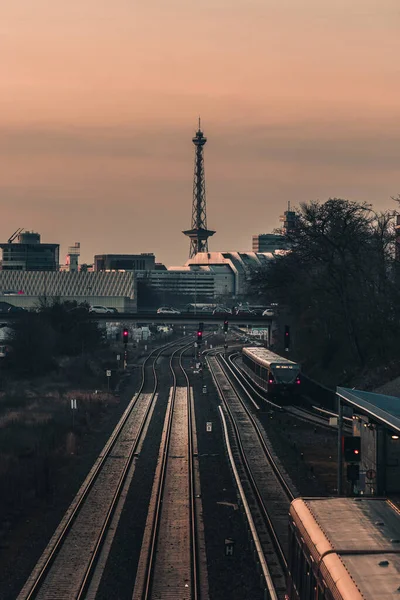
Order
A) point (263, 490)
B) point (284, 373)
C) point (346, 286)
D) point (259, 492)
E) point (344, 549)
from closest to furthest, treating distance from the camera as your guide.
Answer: point (344, 549)
point (259, 492)
point (263, 490)
point (284, 373)
point (346, 286)

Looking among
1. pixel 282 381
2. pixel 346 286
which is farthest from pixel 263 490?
pixel 346 286

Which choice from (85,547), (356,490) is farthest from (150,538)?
(356,490)

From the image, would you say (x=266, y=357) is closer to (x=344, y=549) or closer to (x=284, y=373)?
(x=284, y=373)

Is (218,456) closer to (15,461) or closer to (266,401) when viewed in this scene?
(15,461)

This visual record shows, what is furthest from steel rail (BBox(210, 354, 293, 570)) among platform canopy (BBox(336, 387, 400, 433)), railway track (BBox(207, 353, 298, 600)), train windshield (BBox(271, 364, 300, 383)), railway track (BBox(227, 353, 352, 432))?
platform canopy (BBox(336, 387, 400, 433))

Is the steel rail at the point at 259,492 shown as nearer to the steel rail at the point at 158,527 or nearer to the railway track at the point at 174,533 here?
the railway track at the point at 174,533

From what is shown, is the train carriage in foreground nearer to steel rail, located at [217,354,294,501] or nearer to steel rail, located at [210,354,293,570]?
steel rail, located at [210,354,293,570]

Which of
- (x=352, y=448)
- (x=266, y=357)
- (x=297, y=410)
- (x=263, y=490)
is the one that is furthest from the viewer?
(x=266, y=357)

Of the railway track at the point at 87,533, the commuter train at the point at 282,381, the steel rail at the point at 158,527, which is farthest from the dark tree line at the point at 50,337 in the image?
the railway track at the point at 87,533
